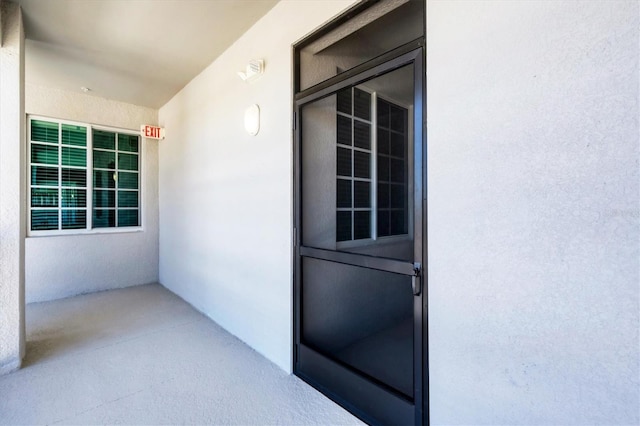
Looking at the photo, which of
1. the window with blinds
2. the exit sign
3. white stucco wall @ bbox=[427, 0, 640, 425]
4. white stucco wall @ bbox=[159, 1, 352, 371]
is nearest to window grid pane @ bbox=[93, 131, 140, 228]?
the window with blinds

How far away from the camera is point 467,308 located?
138 centimetres

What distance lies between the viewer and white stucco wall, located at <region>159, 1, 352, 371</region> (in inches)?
95.8

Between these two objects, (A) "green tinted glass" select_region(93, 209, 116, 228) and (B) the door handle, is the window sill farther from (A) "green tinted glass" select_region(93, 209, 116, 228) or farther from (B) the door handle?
(B) the door handle

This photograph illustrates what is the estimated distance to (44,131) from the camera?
425 cm

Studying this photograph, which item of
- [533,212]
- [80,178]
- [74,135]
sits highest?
[74,135]

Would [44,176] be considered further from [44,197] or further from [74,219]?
[74,219]

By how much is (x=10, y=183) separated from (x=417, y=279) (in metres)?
3.24

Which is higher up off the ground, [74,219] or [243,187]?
[243,187]

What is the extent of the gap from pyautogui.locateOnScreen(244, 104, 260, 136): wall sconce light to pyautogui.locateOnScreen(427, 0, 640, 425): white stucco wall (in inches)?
63.9

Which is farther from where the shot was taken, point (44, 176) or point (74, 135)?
point (74, 135)

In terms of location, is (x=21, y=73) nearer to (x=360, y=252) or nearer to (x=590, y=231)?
(x=360, y=252)

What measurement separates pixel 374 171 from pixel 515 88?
0.90 m

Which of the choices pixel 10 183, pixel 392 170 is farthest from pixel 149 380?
pixel 392 170

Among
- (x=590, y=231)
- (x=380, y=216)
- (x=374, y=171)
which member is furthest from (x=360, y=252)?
(x=590, y=231)
